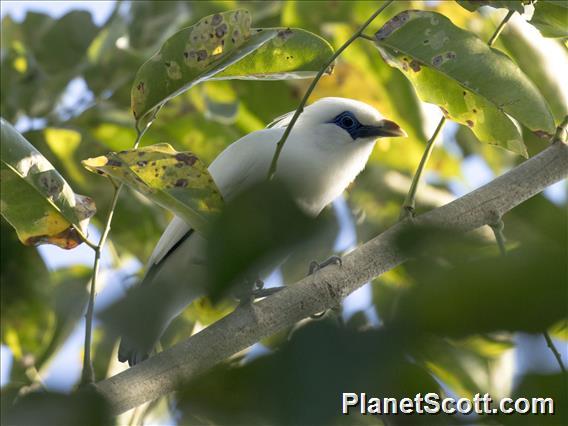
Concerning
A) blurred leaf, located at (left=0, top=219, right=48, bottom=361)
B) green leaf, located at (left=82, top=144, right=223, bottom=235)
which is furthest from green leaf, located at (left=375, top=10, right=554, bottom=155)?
blurred leaf, located at (left=0, top=219, right=48, bottom=361)

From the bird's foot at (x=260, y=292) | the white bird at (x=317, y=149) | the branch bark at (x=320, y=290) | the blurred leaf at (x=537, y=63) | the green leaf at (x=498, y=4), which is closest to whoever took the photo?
the bird's foot at (x=260, y=292)

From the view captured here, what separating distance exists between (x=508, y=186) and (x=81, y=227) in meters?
0.92

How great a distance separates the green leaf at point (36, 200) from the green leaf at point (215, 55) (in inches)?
9.5

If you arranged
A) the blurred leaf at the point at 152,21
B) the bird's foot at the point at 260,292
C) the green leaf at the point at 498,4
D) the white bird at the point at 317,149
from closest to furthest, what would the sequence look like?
1. the bird's foot at the point at 260,292
2. the green leaf at the point at 498,4
3. the white bird at the point at 317,149
4. the blurred leaf at the point at 152,21

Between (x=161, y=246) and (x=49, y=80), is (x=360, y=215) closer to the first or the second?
(x=161, y=246)

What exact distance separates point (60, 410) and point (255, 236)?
158 millimetres

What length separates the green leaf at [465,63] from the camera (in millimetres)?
1671

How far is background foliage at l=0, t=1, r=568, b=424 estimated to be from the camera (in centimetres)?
46

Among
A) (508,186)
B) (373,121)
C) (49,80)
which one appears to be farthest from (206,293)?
(49,80)

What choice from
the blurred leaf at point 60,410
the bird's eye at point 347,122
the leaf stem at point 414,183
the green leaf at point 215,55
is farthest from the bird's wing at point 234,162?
the blurred leaf at point 60,410

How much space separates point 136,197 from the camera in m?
3.08

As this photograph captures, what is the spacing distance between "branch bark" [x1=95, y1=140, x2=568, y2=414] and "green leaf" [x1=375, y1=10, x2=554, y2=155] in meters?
0.12

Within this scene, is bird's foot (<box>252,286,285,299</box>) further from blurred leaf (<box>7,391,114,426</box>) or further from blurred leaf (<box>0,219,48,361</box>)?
blurred leaf (<box>0,219,48,361</box>)

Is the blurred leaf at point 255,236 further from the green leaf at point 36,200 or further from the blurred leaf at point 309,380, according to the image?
the green leaf at point 36,200
